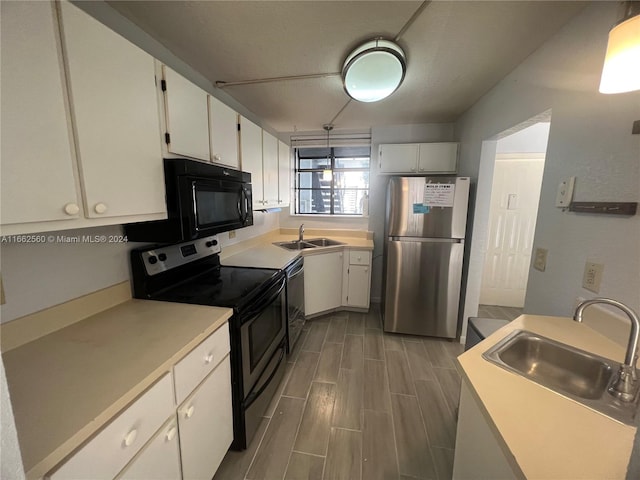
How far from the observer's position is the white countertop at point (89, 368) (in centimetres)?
62

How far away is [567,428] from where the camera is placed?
2.10 ft

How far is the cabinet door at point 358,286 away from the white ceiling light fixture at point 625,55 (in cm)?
242

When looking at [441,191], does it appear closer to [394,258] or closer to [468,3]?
[394,258]

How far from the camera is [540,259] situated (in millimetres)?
1477

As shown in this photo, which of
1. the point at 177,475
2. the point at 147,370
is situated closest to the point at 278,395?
the point at 177,475

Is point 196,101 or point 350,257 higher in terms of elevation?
point 196,101

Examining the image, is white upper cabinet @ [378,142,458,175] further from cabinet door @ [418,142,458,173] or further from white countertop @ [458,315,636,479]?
white countertop @ [458,315,636,479]

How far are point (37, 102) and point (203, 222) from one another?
0.78 meters

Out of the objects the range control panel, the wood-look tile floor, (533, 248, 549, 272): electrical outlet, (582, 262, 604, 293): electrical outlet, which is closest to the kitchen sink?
(582, 262, 604, 293): electrical outlet

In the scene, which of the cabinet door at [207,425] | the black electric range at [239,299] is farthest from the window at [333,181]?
the cabinet door at [207,425]

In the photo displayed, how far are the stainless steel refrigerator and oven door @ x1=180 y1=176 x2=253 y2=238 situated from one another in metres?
1.52

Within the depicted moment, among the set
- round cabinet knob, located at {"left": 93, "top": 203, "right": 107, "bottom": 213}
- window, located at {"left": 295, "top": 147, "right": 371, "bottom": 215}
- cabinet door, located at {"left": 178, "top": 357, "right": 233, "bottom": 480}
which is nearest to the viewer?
round cabinet knob, located at {"left": 93, "top": 203, "right": 107, "bottom": 213}

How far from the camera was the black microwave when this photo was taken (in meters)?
1.25

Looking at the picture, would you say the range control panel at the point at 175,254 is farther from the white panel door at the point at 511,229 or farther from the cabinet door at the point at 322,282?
the white panel door at the point at 511,229
